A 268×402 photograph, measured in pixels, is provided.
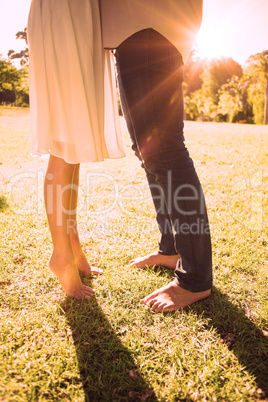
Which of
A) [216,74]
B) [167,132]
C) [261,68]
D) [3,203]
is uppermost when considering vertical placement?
[216,74]

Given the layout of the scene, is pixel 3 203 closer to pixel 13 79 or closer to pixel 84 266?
pixel 84 266

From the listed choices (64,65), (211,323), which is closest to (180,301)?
(211,323)

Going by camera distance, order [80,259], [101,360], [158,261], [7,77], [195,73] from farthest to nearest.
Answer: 1. [195,73]
2. [7,77]
3. [158,261]
4. [80,259]
5. [101,360]

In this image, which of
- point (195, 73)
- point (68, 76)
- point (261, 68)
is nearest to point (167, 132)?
point (68, 76)

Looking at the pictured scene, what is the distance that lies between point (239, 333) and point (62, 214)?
1.09 metres

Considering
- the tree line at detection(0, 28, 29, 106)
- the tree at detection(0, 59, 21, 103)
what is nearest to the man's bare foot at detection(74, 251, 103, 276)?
the tree line at detection(0, 28, 29, 106)

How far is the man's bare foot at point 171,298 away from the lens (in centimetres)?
167

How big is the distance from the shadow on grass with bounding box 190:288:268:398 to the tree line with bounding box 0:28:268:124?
74.6 ft

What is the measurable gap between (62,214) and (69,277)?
38 centimetres

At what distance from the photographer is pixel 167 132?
152 centimetres

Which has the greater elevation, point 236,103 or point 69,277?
point 236,103

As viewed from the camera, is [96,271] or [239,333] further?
[96,271]

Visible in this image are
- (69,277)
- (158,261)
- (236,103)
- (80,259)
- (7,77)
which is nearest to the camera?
(69,277)

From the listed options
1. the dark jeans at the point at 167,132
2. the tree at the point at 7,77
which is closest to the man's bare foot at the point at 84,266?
the dark jeans at the point at 167,132
